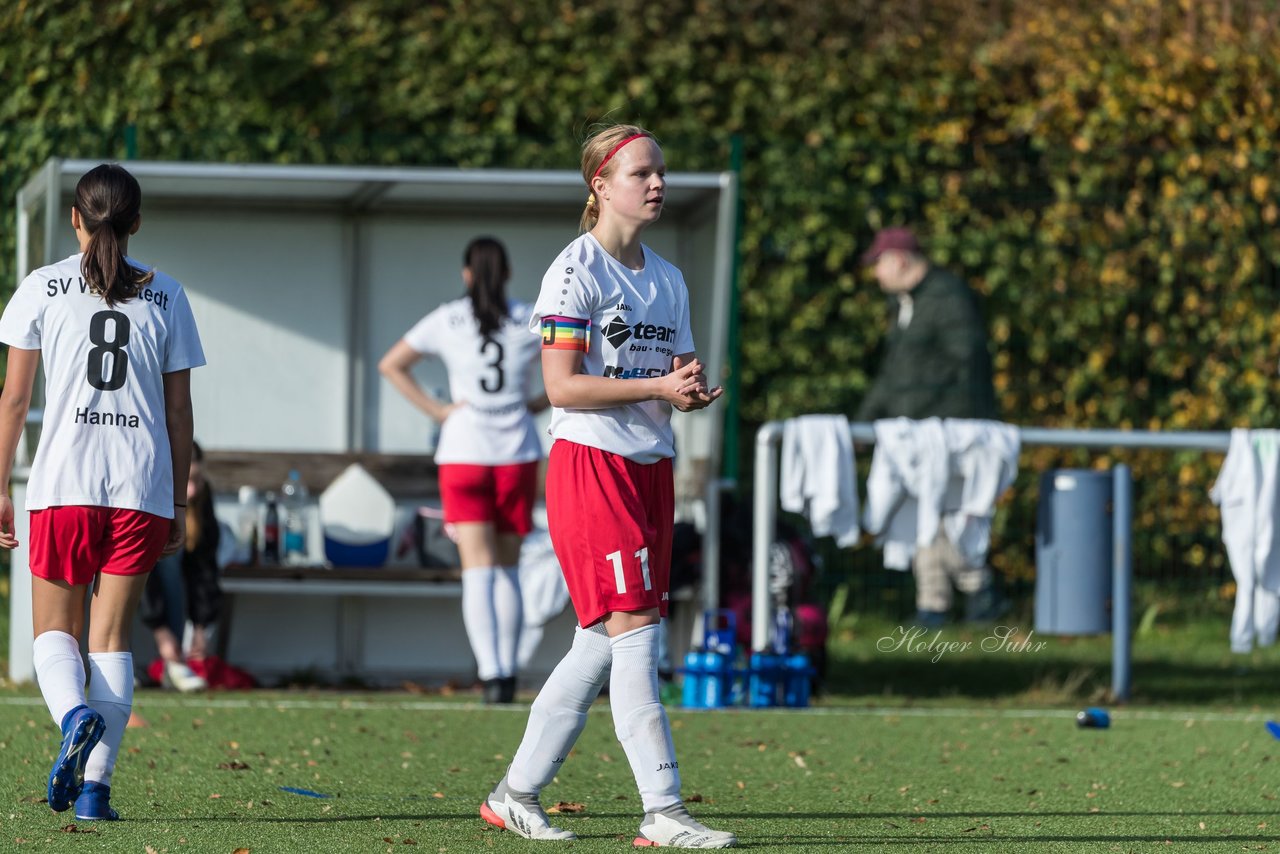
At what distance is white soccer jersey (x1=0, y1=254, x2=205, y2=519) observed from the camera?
4.57m

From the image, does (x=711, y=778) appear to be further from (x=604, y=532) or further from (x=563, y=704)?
(x=604, y=532)

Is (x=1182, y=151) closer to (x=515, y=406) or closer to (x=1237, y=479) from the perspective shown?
(x=1237, y=479)

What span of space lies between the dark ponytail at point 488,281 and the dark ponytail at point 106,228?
10.4ft

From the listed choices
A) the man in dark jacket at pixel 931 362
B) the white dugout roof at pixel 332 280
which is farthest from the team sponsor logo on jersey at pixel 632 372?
the man in dark jacket at pixel 931 362

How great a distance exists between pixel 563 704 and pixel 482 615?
329cm

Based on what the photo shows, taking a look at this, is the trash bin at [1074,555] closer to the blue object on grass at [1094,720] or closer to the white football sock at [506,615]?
the blue object on grass at [1094,720]

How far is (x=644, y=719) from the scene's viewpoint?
4.34m

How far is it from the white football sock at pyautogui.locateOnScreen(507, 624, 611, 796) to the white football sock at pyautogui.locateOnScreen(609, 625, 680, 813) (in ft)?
0.21

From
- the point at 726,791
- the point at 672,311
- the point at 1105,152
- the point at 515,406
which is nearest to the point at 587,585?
the point at 672,311

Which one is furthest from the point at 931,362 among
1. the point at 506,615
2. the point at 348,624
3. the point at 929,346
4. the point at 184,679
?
the point at 184,679

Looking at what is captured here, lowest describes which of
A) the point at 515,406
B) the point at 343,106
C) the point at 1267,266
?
the point at 515,406

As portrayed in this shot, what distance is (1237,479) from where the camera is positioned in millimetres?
8000

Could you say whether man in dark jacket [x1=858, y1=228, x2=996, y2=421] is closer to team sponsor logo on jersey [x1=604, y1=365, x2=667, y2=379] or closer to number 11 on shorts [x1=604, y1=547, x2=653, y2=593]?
team sponsor logo on jersey [x1=604, y1=365, x2=667, y2=379]

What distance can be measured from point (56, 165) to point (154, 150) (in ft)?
6.19
